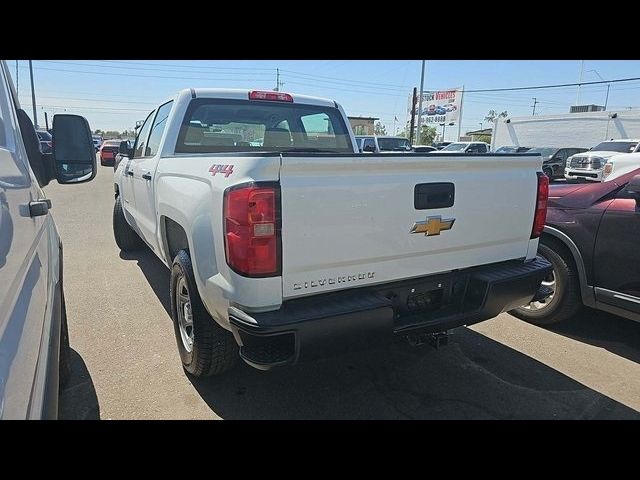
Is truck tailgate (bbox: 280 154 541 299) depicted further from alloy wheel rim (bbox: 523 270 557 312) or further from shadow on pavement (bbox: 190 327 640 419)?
alloy wheel rim (bbox: 523 270 557 312)

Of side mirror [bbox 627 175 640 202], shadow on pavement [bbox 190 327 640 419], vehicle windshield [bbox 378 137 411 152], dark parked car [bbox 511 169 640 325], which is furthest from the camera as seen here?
vehicle windshield [bbox 378 137 411 152]

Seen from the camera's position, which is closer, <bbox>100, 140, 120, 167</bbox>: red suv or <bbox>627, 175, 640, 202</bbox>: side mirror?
<bbox>627, 175, 640, 202</bbox>: side mirror

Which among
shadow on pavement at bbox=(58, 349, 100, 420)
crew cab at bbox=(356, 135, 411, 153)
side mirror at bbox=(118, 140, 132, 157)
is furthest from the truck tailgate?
crew cab at bbox=(356, 135, 411, 153)

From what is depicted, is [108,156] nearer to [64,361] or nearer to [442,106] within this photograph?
[64,361]

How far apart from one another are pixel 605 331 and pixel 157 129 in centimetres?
474

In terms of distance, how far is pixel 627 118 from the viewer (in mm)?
29719

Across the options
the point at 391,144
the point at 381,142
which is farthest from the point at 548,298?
the point at 391,144

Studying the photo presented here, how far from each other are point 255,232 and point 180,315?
54.4 inches

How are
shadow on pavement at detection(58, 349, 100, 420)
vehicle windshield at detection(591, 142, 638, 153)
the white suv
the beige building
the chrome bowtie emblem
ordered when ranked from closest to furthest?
the white suv < the chrome bowtie emblem < shadow on pavement at detection(58, 349, 100, 420) < vehicle windshield at detection(591, 142, 638, 153) < the beige building

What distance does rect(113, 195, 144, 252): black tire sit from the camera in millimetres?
6332

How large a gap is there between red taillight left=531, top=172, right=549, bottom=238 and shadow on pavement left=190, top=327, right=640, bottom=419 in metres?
1.08

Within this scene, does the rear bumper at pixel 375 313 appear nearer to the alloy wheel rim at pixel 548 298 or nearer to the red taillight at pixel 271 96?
the alloy wheel rim at pixel 548 298

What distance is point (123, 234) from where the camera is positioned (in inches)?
251
